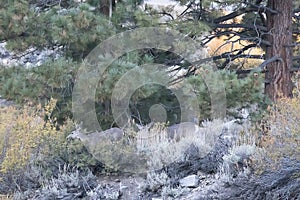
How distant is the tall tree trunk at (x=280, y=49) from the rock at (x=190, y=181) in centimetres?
280

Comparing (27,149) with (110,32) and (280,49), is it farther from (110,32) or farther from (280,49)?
(280,49)

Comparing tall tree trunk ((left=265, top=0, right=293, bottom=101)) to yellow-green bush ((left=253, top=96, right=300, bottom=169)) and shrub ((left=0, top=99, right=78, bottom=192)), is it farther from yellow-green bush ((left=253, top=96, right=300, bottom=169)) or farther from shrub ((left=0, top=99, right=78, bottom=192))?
shrub ((left=0, top=99, right=78, bottom=192))

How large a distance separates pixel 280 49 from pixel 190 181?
136 inches

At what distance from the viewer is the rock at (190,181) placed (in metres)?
5.23

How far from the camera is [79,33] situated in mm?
6457

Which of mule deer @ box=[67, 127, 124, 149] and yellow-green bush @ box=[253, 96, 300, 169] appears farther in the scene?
mule deer @ box=[67, 127, 124, 149]

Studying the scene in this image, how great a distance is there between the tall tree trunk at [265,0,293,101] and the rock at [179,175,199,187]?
280 centimetres

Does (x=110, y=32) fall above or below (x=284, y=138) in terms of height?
above

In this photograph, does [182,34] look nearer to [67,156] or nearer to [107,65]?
[107,65]

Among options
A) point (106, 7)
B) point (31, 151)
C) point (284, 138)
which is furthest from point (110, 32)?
point (284, 138)

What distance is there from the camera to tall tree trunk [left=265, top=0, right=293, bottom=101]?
24.1 feet

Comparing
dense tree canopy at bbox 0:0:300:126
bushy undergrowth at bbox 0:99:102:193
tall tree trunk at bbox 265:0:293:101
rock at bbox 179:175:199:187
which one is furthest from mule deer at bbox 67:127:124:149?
tall tree trunk at bbox 265:0:293:101

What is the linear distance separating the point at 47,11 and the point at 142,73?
234cm

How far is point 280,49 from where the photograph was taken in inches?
293
